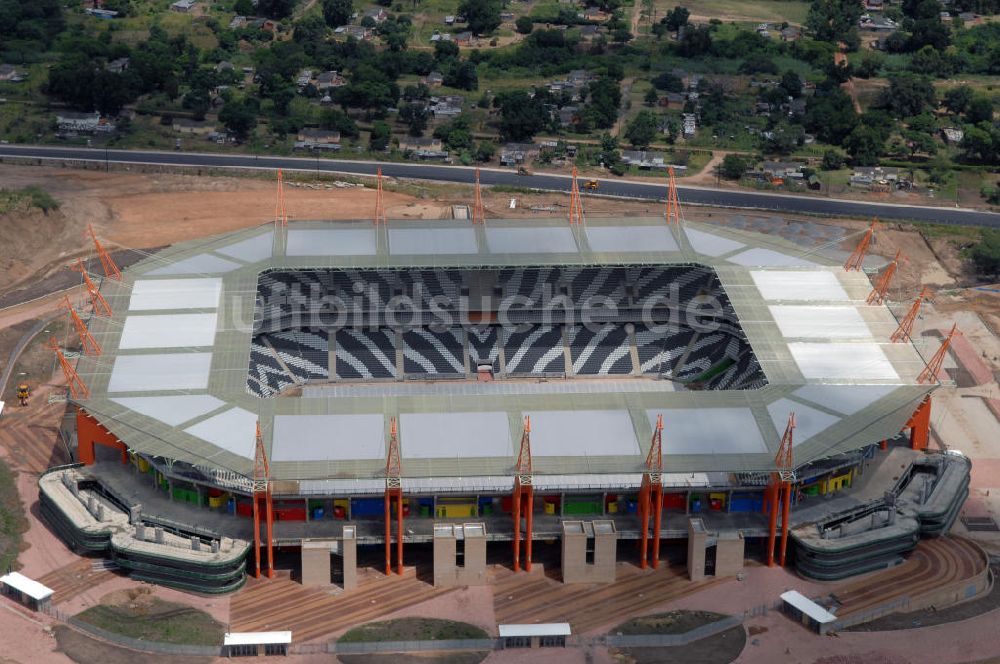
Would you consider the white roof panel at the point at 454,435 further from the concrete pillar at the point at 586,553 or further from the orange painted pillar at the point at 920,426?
the orange painted pillar at the point at 920,426

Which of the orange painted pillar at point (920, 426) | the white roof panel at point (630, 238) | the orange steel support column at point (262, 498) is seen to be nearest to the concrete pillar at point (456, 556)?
the orange steel support column at point (262, 498)

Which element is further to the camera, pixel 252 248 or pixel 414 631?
pixel 252 248

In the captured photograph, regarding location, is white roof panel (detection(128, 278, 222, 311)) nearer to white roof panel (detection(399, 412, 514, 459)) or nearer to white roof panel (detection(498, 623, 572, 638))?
white roof panel (detection(399, 412, 514, 459))

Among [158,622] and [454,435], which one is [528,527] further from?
[158,622]

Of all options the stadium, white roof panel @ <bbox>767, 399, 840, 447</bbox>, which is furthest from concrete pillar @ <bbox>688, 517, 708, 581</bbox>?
white roof panel @ <bbox>767, 399, 840, 447</bbox>

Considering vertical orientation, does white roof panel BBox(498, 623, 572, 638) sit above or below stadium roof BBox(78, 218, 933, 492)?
below

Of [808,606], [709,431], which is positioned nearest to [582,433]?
[709,431]
